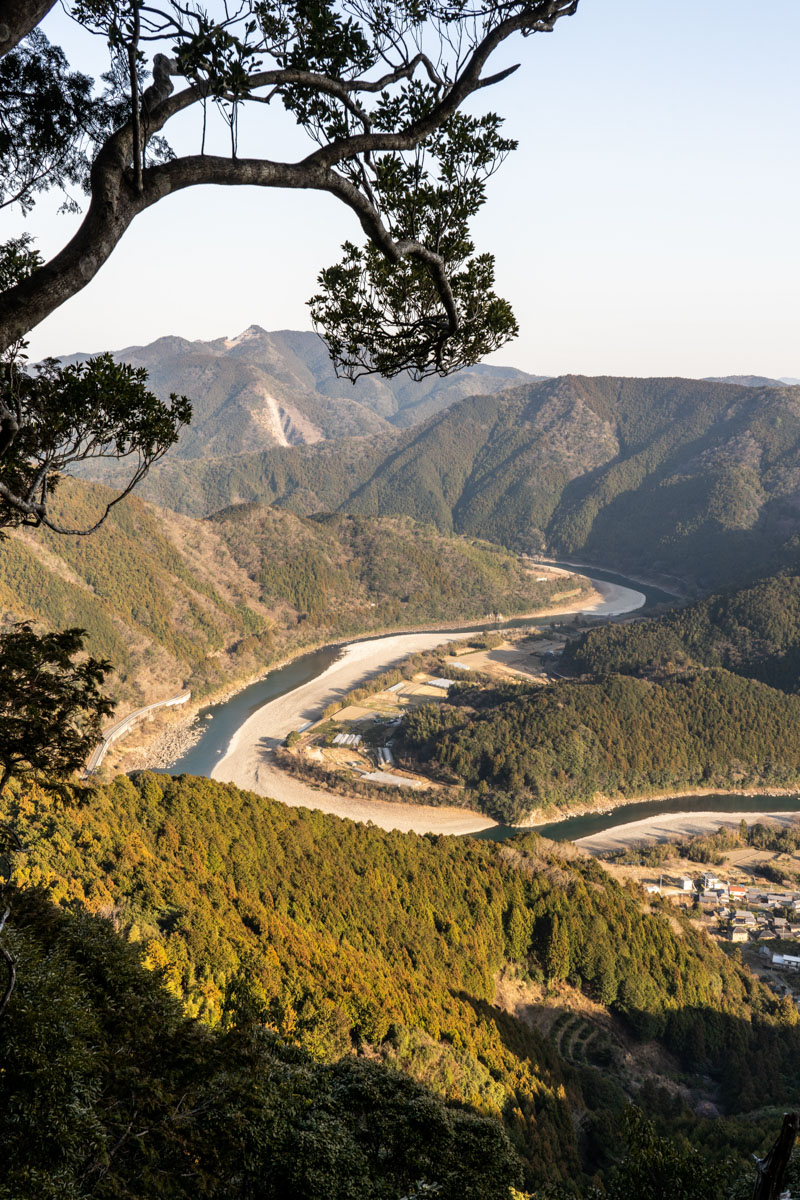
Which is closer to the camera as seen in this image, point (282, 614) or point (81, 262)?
point (81, 262)

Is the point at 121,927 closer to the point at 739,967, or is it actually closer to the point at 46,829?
the point at 46,829

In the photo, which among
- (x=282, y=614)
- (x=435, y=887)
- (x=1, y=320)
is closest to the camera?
(x=1, y=320)

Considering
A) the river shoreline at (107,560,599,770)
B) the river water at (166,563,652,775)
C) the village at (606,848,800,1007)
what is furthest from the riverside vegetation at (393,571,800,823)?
the river shoreline at (107,560,599,770)

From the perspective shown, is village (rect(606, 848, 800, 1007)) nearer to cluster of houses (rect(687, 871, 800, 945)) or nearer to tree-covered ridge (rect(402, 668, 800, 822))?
cluster of houses (rect(687, 871, 800, 945))

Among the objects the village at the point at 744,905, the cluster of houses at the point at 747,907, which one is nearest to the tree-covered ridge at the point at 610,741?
the village at the point at 744,905

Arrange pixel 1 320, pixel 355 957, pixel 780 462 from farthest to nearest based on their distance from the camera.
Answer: pixel 780 462 → pixel 355 957 → pixel 1 320

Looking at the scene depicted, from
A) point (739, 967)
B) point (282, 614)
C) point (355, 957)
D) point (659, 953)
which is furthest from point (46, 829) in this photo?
point (282, 614)
